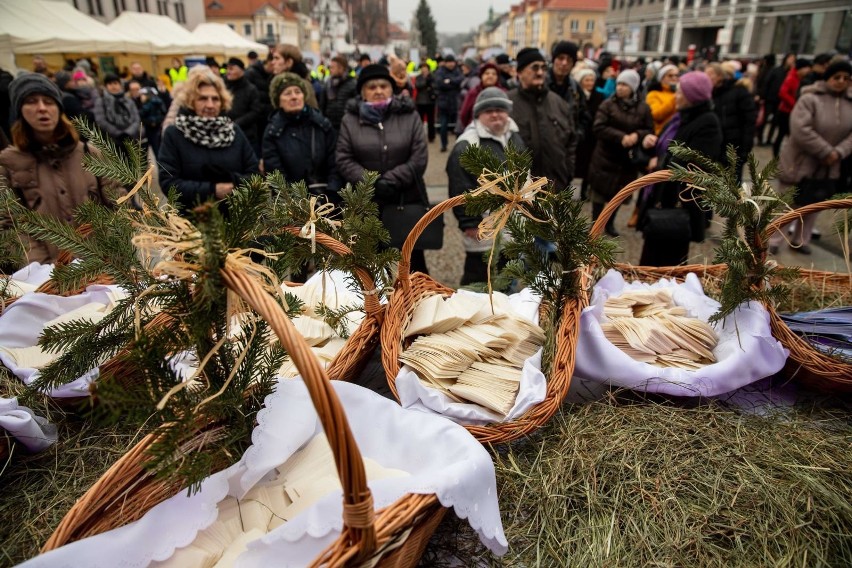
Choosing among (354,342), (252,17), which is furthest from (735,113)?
(252,17)

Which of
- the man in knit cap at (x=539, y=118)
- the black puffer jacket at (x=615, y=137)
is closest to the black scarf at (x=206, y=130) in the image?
the man in knit cap at (x=539, y=118)

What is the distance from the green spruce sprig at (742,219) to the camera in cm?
165

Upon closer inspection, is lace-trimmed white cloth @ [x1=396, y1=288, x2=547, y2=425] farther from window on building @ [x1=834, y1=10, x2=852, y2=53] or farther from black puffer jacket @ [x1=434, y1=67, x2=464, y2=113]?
window on building @ [x1=834, y1=10, x2=852, y2=53]

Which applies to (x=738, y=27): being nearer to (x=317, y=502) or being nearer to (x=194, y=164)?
(x=194, y=164)

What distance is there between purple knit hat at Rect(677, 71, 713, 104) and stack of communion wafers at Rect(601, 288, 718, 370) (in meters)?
2.48

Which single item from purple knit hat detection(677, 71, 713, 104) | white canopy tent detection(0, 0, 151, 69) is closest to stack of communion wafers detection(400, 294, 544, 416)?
purple knit hat detection(677, 71, 713, 104)

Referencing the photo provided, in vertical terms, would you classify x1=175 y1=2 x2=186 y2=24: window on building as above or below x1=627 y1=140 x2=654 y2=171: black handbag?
above

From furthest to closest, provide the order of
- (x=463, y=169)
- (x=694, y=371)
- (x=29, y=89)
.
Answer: (x=463, y=169) → (x=29, y=89) → (x=694, y=371)

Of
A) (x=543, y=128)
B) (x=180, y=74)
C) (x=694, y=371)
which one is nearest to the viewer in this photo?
(x=694, y=371)

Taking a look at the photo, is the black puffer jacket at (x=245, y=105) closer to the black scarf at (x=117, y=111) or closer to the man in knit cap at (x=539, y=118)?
the black scarf at (x=117, y=111)

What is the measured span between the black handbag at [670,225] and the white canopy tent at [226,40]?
21.6m

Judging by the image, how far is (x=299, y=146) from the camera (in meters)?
3.71

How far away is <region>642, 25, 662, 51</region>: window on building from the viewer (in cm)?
4122

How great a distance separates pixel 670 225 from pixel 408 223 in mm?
1702
